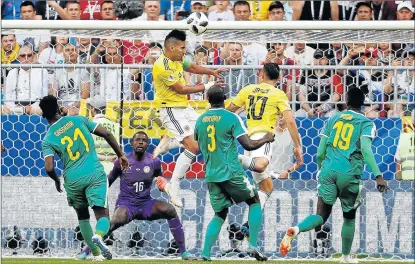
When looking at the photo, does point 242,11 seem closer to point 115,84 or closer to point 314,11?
point 314,11

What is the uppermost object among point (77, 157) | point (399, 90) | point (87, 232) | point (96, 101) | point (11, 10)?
point (11, 10)

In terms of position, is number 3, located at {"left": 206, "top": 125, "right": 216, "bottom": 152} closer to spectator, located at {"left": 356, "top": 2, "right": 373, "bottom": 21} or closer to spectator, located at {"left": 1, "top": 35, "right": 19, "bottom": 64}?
spectator, located at {"left": 1, "top": 35, "right": 19, "bottom": 64}

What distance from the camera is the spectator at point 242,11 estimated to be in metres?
16.1

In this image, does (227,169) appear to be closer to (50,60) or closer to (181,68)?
(181,68)

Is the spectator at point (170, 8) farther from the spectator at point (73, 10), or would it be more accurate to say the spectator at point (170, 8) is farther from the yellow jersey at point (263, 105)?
the yellow jersey at point (263, 105)

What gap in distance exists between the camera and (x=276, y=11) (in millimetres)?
15969

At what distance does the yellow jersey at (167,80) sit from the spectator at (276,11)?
11.6ft

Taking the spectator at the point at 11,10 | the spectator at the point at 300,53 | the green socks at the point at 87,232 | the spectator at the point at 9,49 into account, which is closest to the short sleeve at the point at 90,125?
the green socks at the point at 87,232

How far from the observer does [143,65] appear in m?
13.9

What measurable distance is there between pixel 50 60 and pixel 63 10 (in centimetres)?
213

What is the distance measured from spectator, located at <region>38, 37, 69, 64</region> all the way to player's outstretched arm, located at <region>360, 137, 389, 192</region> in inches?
187

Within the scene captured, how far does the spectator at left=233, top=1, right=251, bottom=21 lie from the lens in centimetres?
1612

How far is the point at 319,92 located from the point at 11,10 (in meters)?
5.39

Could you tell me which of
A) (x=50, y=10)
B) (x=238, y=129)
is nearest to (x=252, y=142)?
(x=238, y=129)
